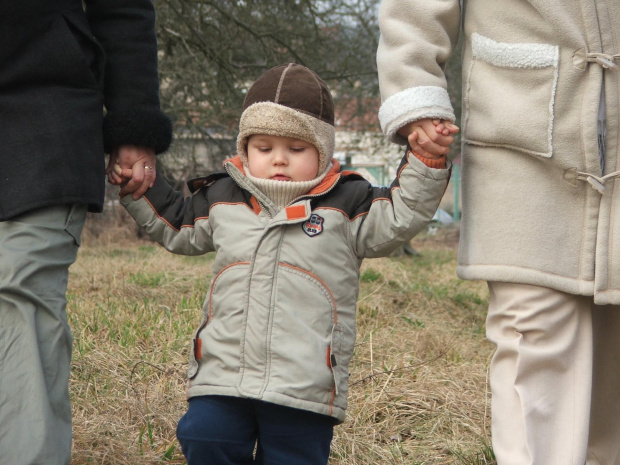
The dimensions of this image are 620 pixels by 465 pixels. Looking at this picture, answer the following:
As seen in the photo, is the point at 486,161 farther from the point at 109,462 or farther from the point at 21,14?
the point at 109,462

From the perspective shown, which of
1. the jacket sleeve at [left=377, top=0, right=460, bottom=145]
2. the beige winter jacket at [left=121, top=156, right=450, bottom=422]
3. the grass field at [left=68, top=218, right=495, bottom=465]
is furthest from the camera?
the grass field at [left=68, top=218, right=495, bottom=465]

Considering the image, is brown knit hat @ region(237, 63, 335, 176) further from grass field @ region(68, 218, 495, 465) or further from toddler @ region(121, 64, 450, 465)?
grass field @ region(68, 218, 495, 465)

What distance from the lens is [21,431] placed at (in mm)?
2055

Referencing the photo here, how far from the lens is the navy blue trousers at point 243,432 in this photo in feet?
7.30

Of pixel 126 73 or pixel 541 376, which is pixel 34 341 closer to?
pixel 126 73

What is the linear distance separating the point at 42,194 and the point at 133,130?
416mm

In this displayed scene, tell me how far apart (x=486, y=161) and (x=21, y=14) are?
4.16 feet

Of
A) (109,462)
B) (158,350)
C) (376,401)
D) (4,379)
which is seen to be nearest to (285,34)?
(158,350)

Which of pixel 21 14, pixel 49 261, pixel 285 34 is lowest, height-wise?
pixel 49 261

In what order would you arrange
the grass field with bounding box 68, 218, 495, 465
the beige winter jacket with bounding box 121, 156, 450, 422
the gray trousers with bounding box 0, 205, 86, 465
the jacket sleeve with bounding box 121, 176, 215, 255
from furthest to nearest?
the grass field with bounding box 68, 218, 495, 465 → the jacket sleeve with bounding box 121, 176, 215, 255 → the beige winter jacket with bounding box 121, 156, 450, 422 → the gray trousers with bounding box 0, 205, 86, 465

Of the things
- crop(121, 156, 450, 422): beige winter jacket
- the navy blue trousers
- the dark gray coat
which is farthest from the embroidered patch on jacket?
the dark gray coat

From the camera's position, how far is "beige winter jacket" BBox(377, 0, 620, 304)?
7.22 feet

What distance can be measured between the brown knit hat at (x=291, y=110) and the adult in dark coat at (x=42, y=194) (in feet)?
1.37

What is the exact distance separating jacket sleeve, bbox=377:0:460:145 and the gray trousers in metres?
0.92
